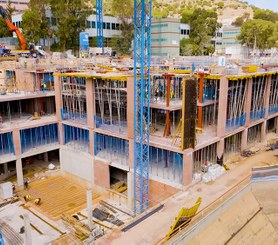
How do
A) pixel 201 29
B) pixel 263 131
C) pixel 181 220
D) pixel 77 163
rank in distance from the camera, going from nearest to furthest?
pixel 181 220 < pixel 77 163 < pixel 263 131 < pixel 201 29

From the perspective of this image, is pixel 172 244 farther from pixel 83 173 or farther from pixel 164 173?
pixel 83 173

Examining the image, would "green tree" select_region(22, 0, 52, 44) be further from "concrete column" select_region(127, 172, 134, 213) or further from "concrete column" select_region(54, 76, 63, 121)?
"concrete column" select_region(127, 172, 134, 213)

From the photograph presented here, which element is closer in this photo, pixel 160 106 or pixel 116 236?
pixel 116 236

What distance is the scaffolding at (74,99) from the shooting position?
31.8 m

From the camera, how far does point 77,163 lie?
103 ft

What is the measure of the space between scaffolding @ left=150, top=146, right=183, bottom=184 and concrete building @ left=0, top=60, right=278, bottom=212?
0.08 meters

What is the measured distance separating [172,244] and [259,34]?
70095mm

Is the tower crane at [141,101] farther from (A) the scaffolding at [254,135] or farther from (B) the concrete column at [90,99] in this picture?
(A) the scaffolding at [254,135]

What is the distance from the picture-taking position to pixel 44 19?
210ft

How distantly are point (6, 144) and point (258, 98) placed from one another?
25685mm

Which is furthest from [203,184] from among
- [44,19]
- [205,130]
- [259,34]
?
[259,34]

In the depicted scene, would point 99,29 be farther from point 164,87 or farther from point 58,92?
point 164,87

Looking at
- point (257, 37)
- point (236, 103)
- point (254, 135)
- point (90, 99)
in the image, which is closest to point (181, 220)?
point (236, 103)

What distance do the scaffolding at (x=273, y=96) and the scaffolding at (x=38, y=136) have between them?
23633mm
